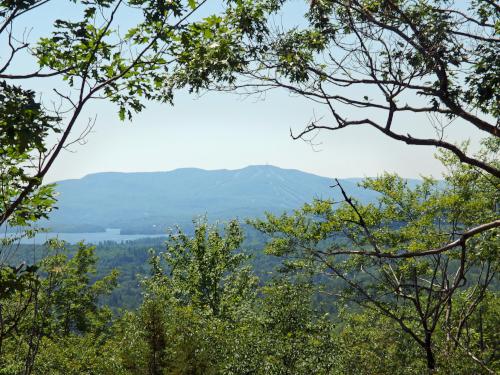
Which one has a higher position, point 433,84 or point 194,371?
point 433,84

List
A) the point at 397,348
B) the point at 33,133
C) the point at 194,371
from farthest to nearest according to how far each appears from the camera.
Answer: the point at 397,348
the point at 194,371
the point at 33,133

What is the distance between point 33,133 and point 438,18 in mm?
8563

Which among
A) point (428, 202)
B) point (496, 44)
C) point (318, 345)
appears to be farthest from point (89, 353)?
point (496, 44)

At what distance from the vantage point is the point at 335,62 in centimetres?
921

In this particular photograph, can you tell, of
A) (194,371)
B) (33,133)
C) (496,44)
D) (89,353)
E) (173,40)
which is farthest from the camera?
(89,353)

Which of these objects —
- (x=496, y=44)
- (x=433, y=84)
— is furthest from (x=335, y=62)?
(x=496, y=44)

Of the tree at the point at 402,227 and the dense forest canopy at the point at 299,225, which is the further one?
the tree at the point at 402,227


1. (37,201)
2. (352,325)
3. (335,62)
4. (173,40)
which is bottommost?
(352,325)

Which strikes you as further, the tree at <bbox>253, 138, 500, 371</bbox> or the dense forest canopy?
the tree at <bbox>253, 138, 500, 371</bbox>

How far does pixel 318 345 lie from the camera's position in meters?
16.1

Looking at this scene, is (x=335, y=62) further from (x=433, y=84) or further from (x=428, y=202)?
(x=428, y=202)

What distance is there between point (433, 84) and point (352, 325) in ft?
78.8

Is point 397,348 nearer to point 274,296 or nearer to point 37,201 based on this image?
point 274,296

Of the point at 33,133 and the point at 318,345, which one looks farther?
the point at 318,345
